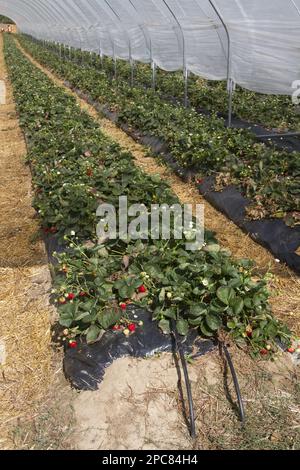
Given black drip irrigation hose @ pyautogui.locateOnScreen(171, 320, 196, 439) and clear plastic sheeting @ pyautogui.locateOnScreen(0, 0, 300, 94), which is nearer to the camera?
black drip irrigation hose @ pyautogui.locateOnScreen(171, 320, 196, 439)

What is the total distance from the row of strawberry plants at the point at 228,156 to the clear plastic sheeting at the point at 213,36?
92 centimetres

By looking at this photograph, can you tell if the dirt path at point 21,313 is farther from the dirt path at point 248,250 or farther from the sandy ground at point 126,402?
the dirt path at point 248,250

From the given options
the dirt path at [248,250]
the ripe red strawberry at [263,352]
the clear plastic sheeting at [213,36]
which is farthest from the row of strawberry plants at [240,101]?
the ripe red strawberry at [263,352]

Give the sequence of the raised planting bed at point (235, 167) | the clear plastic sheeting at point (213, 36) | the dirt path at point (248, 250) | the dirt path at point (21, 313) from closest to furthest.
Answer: the dirt path at point (21, 313)
the dirt path at point (248, 250)
the raised planting bed at point (235, 167)
the clear plastic sheeting at point (213, 36)

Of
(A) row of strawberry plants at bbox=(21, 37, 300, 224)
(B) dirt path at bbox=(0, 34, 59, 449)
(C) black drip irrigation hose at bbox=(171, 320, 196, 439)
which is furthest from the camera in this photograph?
(A) row of strawberry plants at bbox=(21, 37, 300, 224)

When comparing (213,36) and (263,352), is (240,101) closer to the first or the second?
(213,36)

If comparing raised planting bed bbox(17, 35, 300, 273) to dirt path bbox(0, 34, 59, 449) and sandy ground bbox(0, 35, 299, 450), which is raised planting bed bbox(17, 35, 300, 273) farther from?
dirt path bbox(0, 34, 59, 449)

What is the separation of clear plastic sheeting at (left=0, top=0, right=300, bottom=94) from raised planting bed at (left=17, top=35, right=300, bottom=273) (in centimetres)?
92

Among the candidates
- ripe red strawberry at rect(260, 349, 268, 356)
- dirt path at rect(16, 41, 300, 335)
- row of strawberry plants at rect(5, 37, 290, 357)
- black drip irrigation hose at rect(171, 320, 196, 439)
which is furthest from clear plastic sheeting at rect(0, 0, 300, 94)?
black drip irrigation hose at rect(171, 320, 196, 439)

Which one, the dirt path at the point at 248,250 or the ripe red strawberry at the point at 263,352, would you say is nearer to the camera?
the ripe red strawberry at the point at 263,352

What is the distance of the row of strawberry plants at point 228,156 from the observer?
461 centimetres

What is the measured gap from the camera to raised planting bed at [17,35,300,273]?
4391 mm
